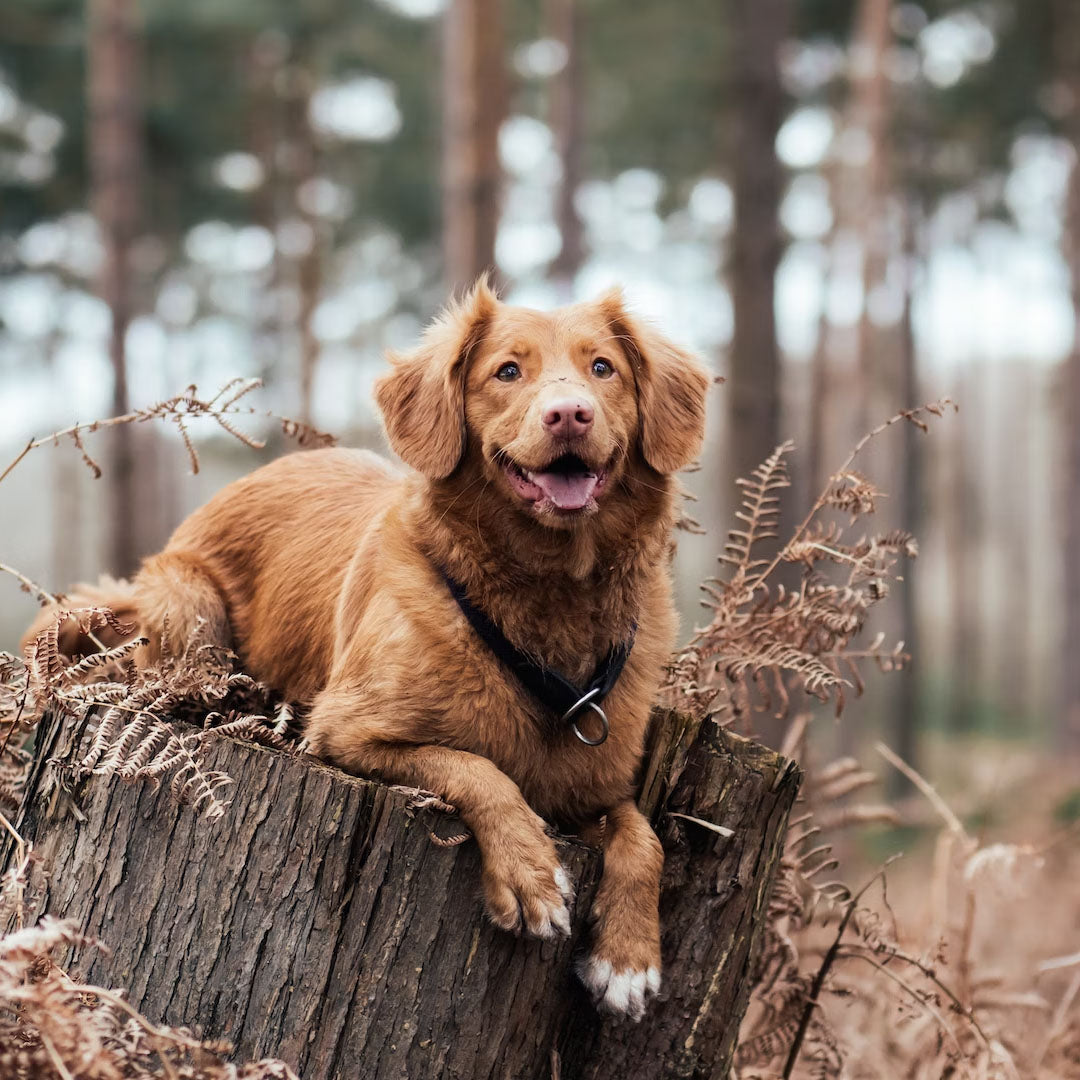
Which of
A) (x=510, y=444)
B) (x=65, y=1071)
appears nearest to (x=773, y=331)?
(x=510, y=444)

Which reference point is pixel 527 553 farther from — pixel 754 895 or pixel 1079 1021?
pixel 1079 1021

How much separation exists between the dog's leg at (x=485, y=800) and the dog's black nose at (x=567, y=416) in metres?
0.92

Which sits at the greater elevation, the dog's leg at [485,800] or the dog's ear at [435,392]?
the dog's ear at [435,392]

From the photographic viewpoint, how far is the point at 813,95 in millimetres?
19781

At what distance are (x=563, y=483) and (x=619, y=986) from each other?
134 cm

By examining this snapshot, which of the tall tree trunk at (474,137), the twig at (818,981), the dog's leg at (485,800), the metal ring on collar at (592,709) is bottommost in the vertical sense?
the twig at (818,981)

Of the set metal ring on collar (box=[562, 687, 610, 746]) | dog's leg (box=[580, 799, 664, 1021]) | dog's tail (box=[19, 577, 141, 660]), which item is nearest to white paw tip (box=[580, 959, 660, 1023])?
dog's leg (box=[580, 799, 664, 1021])

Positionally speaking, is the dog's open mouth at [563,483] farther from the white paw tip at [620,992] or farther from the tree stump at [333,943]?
the white paw tip at [620,992]

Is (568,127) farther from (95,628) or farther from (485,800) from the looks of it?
(485,800)

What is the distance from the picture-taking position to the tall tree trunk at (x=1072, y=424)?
16730 millimetres

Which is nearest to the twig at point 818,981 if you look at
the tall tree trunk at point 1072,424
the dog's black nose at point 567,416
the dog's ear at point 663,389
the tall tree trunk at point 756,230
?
the dog's ear at point 663,389

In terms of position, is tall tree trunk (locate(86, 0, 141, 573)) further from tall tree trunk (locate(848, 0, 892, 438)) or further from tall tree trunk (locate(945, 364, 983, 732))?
tall tree trunk (locate(945, 364, 983, 732))

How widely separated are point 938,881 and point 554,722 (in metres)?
2.29

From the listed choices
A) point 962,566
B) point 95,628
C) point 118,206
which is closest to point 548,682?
point 95,628
